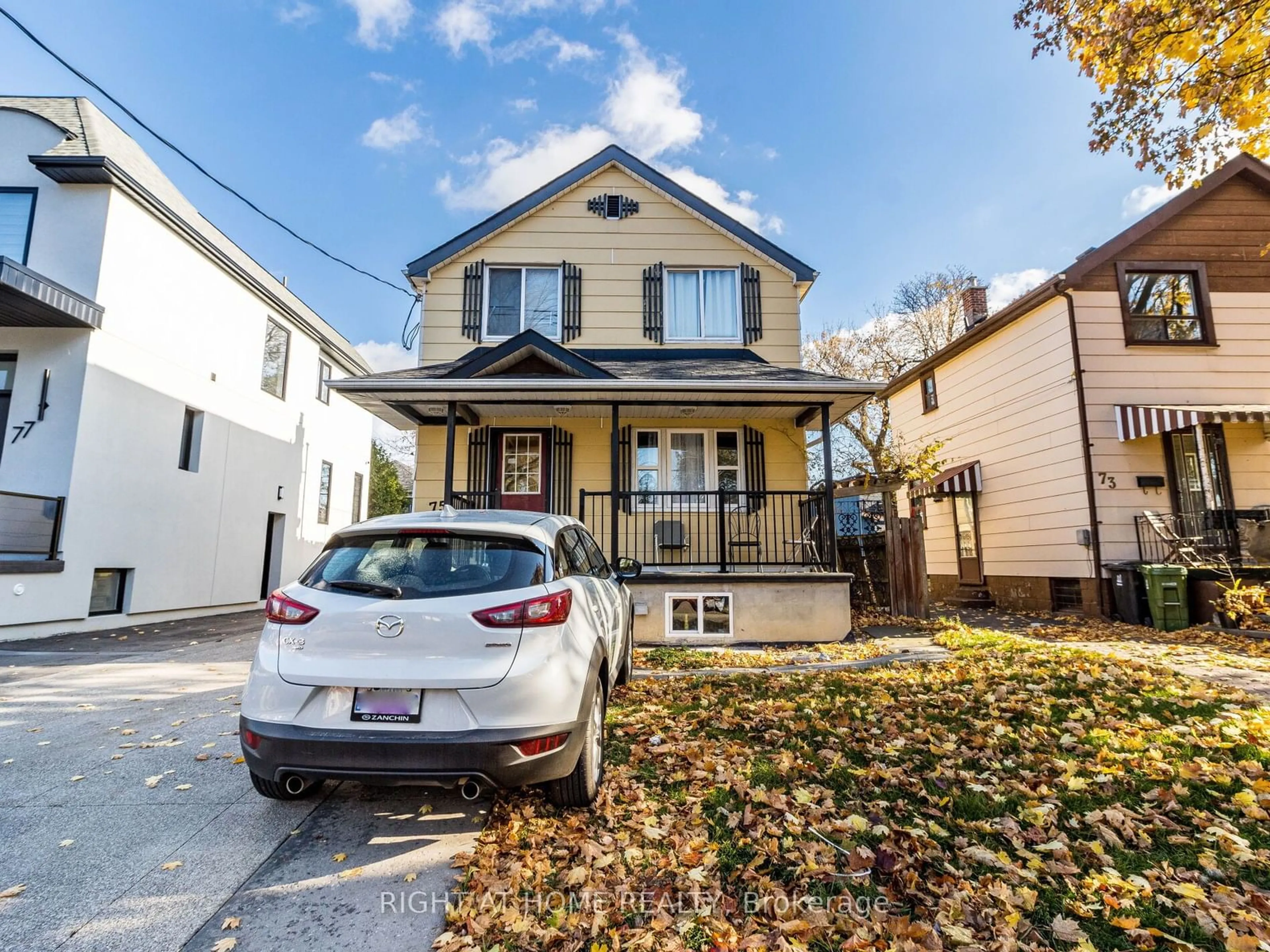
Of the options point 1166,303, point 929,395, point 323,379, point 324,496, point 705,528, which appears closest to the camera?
point 705,528

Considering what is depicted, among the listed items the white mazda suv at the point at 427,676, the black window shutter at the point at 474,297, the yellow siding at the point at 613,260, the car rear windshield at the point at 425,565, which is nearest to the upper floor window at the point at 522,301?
the black window shutter at the point at 474,297

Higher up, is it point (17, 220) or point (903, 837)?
point (17, 220)

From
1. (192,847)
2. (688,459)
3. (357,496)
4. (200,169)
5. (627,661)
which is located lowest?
(192,847)

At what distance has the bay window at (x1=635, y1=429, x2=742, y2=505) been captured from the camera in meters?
10.3

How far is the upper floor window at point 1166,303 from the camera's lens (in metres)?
10.7

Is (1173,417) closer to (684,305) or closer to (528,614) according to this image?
(684,305)

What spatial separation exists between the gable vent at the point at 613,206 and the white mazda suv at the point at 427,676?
9572 mm

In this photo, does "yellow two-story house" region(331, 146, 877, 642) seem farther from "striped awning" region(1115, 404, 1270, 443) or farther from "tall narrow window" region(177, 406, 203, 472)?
"striped awning" region(1115, 404, 1270, 443)

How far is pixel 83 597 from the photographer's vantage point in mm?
9117

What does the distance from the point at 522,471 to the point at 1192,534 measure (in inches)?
451

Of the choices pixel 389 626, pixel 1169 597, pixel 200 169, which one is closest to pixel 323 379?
pixel 200 169

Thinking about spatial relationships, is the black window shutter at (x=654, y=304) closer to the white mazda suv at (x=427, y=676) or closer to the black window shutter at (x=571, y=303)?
the black window shutter at (x=571, y=303)

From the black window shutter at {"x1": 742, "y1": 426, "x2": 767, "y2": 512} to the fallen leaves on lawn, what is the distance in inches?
226

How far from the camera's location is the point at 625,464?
33.4 feet
